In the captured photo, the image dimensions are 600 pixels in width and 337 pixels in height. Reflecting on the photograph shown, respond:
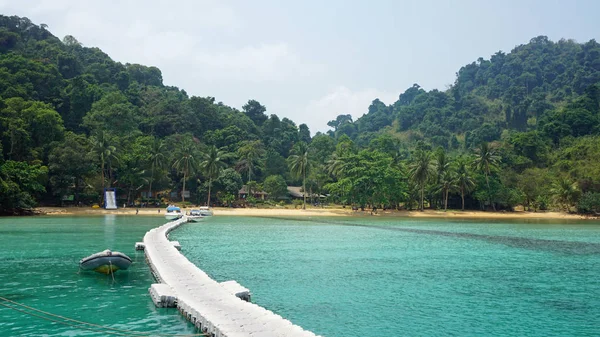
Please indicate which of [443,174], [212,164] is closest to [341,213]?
[443,174]

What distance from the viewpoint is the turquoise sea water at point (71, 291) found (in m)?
14.4

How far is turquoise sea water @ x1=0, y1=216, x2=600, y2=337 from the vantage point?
590 inches

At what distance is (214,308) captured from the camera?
1459cm

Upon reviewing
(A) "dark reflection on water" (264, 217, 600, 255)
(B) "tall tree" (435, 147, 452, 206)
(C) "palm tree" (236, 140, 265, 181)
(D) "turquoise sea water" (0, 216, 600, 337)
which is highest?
(C) "palm tree" (236, 140, 265, 181)

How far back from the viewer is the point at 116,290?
19531 mm

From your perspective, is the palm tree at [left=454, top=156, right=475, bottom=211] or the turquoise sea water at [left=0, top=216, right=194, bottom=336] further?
the palm tree at [left=454, top=156, right=475, bottom=211]

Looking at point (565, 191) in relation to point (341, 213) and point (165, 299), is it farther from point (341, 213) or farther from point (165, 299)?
point (165, 299)

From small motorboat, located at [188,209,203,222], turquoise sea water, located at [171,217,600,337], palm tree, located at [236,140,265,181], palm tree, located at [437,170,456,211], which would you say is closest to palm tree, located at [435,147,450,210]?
palm tree, located at [437,170,456,211]

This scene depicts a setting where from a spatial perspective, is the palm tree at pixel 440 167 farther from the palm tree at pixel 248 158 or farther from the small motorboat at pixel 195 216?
the small motorboat at pixel 195 216

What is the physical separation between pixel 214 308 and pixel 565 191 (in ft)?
241

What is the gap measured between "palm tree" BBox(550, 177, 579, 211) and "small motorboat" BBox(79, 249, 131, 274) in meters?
70.6

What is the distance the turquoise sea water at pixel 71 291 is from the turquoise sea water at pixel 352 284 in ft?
0.15

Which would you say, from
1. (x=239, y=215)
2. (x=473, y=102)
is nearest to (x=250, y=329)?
(x=239, y=215)

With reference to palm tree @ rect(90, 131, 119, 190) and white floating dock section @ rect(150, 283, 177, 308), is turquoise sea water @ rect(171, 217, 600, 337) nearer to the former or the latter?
white floating dock section @ rect(150, 283, 177, 308)
